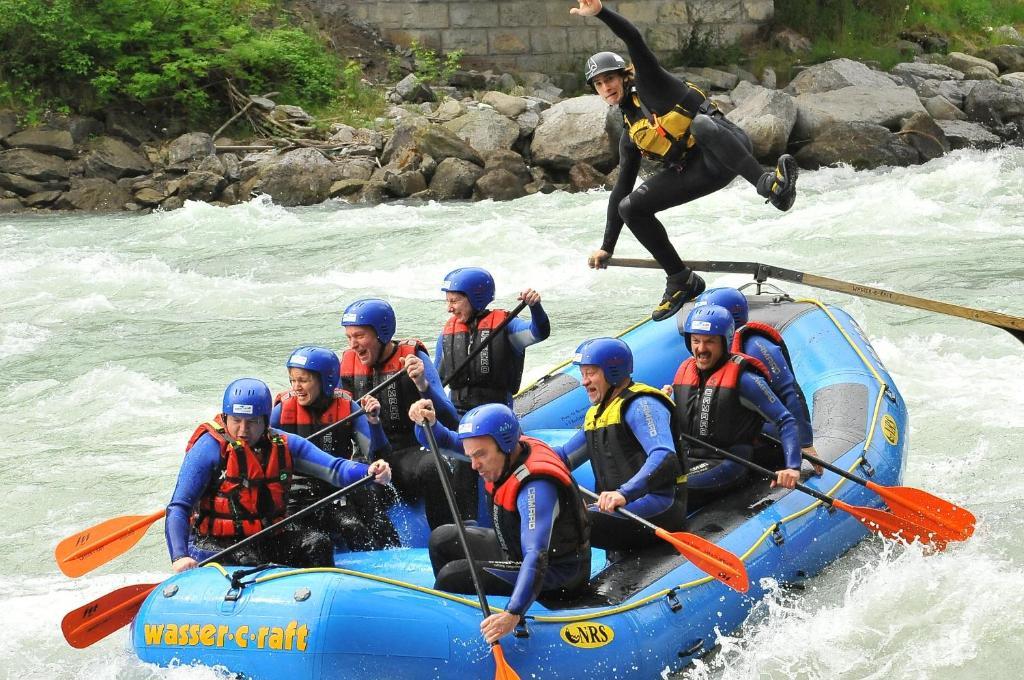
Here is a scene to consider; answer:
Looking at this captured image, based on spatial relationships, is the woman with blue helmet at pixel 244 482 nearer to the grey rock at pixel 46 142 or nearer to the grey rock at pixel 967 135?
the grey rock at pixel 46 142

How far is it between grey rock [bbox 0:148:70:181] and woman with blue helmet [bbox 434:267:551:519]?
1159cm

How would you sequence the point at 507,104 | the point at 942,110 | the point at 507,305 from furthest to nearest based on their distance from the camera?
the point at 942,110
the point at 507,104
the point at 507,305

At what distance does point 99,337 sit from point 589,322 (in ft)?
13.1

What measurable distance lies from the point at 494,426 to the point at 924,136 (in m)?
13.2

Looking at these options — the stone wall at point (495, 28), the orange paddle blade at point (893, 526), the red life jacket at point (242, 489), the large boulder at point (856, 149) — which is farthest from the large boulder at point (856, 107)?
the red life jacket at point (242, 489)

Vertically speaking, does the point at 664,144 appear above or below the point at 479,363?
above

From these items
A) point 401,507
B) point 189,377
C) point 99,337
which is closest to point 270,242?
point 99,337

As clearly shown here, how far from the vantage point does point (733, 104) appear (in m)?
18.0

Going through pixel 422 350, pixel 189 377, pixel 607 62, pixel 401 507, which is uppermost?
pixel 607 62

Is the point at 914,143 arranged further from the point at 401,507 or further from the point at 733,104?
the point at 401,507

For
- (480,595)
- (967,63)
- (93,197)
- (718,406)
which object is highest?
(967,63)

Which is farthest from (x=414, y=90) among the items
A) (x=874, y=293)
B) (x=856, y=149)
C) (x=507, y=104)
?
(x=874, y=293)

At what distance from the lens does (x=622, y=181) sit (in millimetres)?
6383

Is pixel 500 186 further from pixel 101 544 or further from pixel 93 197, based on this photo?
pixel 101 544
